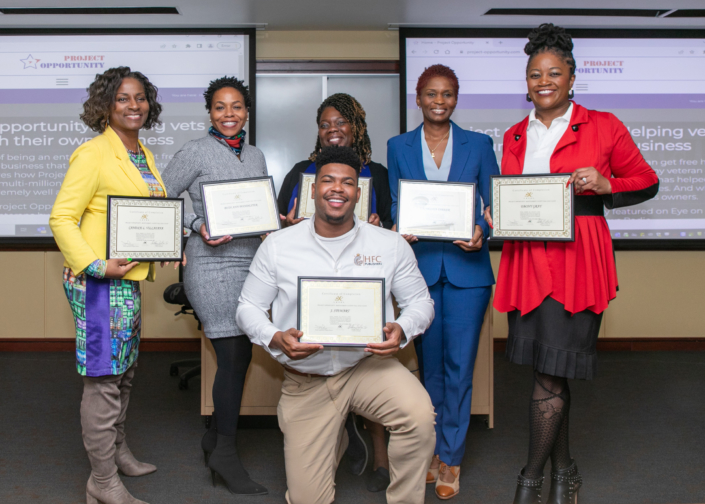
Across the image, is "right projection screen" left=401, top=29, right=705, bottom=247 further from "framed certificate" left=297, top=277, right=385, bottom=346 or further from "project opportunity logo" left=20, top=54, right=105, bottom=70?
"framed certificate" left=297, top=277, right=385, bottom=346

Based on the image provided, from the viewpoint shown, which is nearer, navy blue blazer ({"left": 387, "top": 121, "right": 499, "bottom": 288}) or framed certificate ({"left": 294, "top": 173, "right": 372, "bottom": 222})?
navy blue blazer ({"left": 387, "top": 121, "right": 499, "bottom": 288})

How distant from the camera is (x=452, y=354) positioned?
226 centimetres

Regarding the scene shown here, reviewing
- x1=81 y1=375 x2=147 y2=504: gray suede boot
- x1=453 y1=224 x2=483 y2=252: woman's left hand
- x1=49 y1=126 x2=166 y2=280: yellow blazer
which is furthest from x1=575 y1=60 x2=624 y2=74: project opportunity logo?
x1=81 y1=375 x2=147 y2=504: gray suede boot

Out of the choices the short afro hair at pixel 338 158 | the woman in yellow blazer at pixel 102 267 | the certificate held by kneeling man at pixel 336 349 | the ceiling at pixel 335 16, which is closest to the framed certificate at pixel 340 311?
the certificate held by kneeling man at pixel 336 349

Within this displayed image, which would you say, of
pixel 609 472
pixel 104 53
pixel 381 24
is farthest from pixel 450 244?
pixel 104 53

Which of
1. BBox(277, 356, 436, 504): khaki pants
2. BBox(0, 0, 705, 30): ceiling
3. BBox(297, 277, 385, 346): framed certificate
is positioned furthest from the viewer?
BBox(0, 0, 705, 30): ceiling

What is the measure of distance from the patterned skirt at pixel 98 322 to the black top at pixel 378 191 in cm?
91

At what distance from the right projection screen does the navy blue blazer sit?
2417 millimetres

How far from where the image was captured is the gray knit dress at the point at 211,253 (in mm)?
2184

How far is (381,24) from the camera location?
4.63m

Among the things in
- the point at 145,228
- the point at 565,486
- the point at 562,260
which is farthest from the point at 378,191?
the point at 565,486

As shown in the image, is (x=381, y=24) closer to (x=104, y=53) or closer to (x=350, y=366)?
(x=104, y=53)

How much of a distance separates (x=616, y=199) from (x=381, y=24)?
3307mm

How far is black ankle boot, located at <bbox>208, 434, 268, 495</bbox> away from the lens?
2.20 meters
